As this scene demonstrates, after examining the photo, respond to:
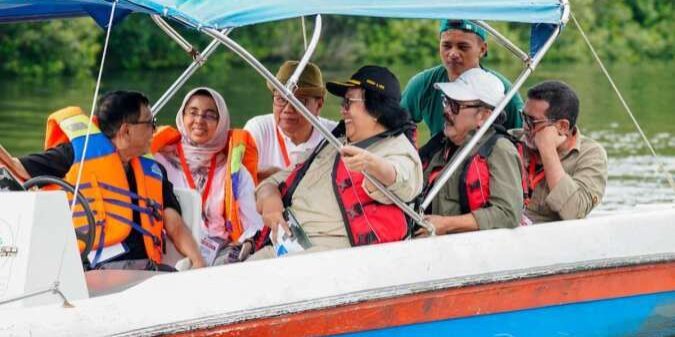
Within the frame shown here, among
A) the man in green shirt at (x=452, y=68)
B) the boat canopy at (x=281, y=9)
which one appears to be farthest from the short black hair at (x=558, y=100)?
the man in green shirt at (x=452, y=68)

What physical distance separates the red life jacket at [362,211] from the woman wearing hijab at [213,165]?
40.2 inches

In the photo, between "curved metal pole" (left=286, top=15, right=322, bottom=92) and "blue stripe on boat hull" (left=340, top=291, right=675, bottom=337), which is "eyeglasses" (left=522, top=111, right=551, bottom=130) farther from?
"curved metal pole" (left=286, top=15, right=322, bottom=92)

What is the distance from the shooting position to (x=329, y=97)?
72.0ft

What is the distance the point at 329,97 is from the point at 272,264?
16758 mm

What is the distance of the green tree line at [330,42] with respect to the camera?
102 ft

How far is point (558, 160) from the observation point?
614 centimetres

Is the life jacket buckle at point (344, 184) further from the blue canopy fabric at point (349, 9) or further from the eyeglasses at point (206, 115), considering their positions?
the eyeglasses at point (206, 115)

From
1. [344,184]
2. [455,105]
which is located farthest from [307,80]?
[344,184]

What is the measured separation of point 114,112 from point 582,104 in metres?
17.6

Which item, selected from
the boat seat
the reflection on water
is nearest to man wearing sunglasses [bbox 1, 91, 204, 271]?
the boat seat

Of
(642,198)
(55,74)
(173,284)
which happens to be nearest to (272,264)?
(173,284)

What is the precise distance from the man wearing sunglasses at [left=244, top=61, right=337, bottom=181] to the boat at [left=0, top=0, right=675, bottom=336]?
899 millimetres

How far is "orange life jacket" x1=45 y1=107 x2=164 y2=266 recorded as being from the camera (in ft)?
18.7

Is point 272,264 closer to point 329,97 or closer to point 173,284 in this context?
point 173,284
